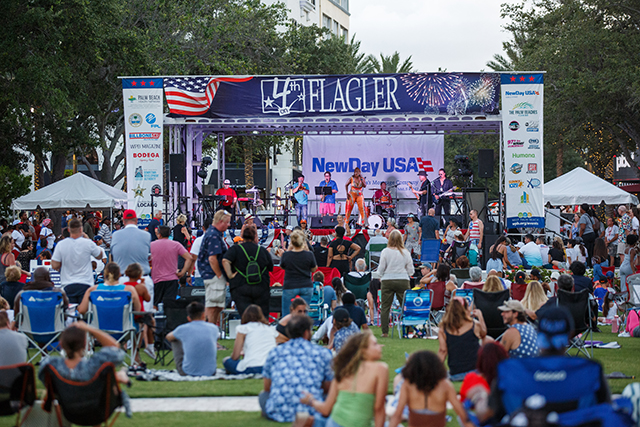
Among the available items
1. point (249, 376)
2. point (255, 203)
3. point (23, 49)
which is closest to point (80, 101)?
point (23, 49)

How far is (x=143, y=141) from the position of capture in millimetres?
16969

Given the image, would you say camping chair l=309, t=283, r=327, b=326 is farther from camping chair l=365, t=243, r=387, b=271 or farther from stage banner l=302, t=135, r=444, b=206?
stage banner l=302, t=135, r=444, b=206

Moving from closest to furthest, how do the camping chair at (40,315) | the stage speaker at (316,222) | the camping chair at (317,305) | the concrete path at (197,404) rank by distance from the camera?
the concrete path at (197,404) < the camping chair at (40,315) < the camping chair at (317,305) < the stage speaker at (316,222)

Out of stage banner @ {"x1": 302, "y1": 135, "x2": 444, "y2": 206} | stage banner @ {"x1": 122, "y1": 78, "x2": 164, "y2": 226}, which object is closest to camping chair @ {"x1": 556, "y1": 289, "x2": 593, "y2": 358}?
stage banner @ {"x1": 122, "y1": 78, "x2": 164, "y2": 226}

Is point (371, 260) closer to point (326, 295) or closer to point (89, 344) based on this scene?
point (326, 295)

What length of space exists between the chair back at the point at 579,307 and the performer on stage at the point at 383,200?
37.1 ft

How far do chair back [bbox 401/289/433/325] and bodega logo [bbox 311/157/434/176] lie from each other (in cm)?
1131

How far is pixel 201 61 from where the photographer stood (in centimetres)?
2489

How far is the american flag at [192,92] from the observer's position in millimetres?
17453

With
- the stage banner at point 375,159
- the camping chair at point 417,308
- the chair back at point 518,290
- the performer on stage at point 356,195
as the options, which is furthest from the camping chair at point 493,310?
the stage banner at point 375,159

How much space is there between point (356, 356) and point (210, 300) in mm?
4631

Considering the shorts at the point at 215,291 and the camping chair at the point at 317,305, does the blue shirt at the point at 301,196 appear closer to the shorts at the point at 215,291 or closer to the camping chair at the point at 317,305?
the camping chair at the point at 317,305

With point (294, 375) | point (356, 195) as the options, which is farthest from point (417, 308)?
point (356, 195)

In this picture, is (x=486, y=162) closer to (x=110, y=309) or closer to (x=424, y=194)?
(x=424, y=194)
